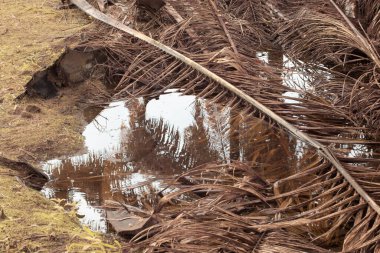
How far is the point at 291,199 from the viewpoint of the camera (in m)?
3.24

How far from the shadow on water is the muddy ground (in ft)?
0.42

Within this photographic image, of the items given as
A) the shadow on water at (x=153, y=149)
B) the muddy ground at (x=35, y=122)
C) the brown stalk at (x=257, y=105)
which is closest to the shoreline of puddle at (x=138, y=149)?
the shadow on water at (x=153, y=149)

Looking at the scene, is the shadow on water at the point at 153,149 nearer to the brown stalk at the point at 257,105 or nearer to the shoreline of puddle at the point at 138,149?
the shoreline of puddle at the point at 138,149

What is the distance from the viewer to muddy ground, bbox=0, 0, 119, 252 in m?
3.21

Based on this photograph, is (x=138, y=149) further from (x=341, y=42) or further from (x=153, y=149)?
(x=341, y=42)

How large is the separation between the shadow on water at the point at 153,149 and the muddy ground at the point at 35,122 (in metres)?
0.13

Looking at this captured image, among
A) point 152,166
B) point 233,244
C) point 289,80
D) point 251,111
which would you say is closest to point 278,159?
point 251,111

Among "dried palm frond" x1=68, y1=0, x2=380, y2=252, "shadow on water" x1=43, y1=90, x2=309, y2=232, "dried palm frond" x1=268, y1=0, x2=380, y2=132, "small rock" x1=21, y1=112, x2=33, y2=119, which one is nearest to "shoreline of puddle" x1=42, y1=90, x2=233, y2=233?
"shadow on water" x1=43, y1=90, x2=309, y2=232

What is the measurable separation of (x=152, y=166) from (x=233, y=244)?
139 cm

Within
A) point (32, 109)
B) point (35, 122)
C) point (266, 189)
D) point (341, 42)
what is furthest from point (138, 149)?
point (341, 42)

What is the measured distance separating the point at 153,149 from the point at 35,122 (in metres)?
0.81

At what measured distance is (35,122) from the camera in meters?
4.64

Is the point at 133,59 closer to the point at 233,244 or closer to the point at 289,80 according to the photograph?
the point at 289,80

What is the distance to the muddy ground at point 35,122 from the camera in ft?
10.5
